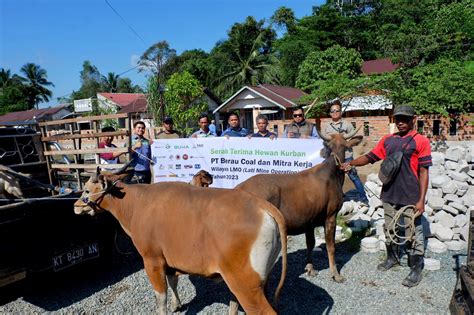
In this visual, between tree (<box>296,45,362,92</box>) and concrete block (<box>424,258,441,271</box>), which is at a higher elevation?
tree (<box>296,45,362,92</box>)

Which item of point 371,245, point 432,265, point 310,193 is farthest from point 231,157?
point 432,265

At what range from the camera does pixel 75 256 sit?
4.67m

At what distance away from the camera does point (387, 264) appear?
5055mm

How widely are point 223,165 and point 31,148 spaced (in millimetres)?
3373

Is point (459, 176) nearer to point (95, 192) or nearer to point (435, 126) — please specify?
point (95, 192)

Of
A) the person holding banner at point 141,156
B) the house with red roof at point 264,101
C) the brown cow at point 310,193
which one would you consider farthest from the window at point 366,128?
the person holding banner at point 141,156

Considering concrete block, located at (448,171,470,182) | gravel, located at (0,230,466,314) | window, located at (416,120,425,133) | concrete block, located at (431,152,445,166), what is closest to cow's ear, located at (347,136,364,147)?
gravel, located at (0,230,466,314)

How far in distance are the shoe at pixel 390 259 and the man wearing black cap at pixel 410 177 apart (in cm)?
23

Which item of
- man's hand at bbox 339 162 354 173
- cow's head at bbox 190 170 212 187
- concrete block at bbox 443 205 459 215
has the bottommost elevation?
concrete block at bbox 443 205 459 215

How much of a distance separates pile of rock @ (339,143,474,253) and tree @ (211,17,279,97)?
87.0 feet

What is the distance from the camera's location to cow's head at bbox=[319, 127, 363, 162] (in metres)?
5.14

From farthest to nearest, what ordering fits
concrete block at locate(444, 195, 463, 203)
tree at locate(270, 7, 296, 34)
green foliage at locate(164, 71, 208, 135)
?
tree at locate(270, 7, 296, 34) → green foliage at locate(164, 71, 208, 135) → concrete block at locate(444, 195, 463, 203)

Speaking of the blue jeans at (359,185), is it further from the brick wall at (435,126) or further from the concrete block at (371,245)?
the brick wall at (435,126)

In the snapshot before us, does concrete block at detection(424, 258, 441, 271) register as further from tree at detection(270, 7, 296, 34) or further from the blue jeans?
tree at detection(270, 7, 296, 34)
